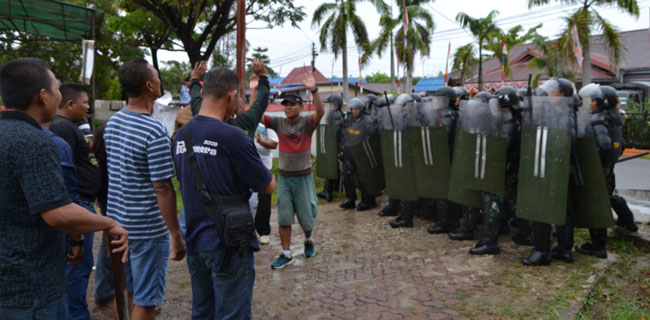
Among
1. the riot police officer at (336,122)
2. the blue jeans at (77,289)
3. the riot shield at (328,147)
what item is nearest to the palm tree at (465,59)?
the riot police officer at (336,122)

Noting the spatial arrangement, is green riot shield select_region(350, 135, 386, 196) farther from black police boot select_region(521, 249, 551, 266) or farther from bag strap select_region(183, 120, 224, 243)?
bag strap select_region(183, 120, 224, 243)

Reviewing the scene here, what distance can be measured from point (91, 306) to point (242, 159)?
99.8 inches

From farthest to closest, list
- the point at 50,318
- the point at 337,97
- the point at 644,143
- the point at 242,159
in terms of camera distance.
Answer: the point at 644,143 < the point at 337,97 < the point at 242,159 < the point at 50,318

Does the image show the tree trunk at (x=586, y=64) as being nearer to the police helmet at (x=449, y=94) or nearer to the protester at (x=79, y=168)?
the police helmet at (x=449, y=94)

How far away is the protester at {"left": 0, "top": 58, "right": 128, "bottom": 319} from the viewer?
1.82 metres

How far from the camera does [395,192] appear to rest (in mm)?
6410

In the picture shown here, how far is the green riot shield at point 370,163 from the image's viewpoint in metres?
7.07

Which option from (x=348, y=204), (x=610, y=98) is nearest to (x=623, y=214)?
(x=610, y=98)

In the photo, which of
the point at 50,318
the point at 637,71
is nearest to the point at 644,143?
the point at 637,71

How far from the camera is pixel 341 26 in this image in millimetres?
26453

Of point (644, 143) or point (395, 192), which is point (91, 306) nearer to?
point (395, 192)

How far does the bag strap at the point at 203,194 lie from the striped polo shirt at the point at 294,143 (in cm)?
259

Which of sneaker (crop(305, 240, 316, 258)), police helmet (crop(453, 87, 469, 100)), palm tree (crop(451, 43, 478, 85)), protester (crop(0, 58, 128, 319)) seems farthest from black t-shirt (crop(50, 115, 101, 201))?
palm tree (crop(451, 43, 478, 85))

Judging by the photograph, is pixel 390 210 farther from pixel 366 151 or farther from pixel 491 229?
pixel 491 229
